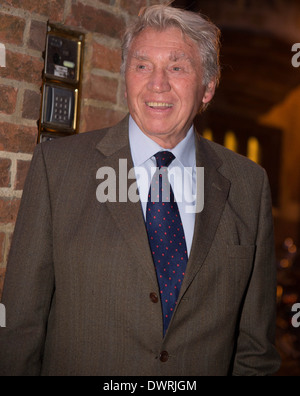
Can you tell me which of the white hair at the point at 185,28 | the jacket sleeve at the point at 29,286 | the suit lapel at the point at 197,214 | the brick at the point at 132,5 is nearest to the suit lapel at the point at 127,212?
the suit lapel at the point at 197,214

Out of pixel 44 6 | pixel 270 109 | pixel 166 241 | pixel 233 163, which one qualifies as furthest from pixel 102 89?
pixel 270 109

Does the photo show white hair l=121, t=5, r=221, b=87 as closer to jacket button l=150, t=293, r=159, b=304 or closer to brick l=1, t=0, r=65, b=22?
brick l=1, t=0, r=65, b=22

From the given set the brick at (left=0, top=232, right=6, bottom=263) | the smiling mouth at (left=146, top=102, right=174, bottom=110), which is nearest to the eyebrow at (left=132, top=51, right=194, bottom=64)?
the smiling mouth at (left=146, top=102, right=174, bottom=110)

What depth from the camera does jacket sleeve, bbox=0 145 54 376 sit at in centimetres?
131

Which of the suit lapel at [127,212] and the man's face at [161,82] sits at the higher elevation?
the man's face at [161,82]

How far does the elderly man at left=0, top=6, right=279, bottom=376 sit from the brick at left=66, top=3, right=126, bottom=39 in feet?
0.56

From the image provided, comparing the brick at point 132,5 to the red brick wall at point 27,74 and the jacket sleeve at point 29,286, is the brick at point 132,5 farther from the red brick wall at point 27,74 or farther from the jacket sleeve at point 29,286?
the jacket sleeve at point 29,286

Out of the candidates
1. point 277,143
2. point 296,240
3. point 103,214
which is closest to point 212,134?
point 277,143

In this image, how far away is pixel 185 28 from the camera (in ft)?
4.95

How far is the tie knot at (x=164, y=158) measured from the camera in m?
1.48

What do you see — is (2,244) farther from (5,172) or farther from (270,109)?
(270,109)

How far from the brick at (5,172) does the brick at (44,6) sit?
562mm

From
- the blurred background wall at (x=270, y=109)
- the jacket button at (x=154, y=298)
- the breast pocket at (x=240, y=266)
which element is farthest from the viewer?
the blurred background wall at (x=270, y=109)
